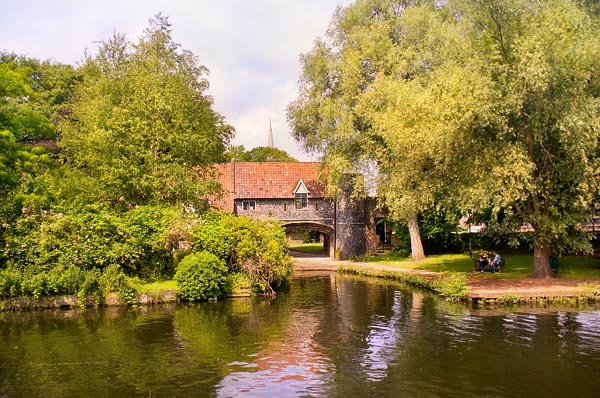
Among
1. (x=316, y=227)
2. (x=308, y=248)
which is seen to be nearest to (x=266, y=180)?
(x=316, y=227)

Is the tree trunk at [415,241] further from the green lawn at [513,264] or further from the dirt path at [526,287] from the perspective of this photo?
the dirt path at [526,287]

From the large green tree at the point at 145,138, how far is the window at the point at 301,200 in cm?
1443

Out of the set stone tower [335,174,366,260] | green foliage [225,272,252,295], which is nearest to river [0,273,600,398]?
green foliage [225,272,252,295]

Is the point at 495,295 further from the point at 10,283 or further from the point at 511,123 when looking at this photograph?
Answer: the point at 10,283

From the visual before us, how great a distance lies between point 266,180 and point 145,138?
21.9 m

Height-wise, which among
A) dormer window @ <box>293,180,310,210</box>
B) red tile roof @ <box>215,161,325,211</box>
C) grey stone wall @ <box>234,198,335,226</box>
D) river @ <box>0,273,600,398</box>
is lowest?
river @ <box>0,273,600,398</box>

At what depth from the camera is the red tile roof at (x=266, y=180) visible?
53.5 m

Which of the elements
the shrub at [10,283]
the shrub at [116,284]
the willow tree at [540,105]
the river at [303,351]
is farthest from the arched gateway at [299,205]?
the shrub at [10,283]

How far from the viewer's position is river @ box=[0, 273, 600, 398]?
14.1 m

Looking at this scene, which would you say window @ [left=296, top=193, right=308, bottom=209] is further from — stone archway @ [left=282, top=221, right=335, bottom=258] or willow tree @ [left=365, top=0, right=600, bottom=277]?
willow tree @ [left=365, top=0, right=600, bottom=277]

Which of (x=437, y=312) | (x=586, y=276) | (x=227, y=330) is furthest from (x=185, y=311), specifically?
(x=586, y=276)

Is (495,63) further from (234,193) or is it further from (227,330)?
(234,193)

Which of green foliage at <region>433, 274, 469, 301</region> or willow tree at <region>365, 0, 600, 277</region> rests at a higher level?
willow tree at <region>365, 0, 600, 277</region>

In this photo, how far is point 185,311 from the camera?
83.0ft
